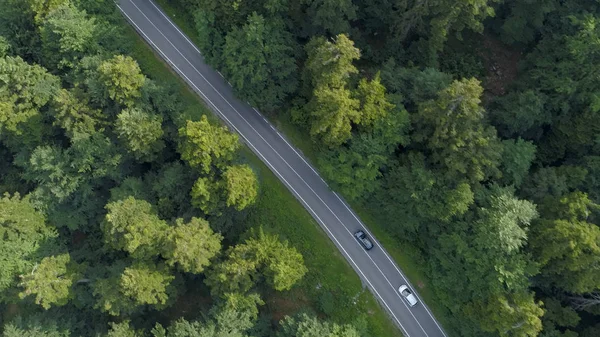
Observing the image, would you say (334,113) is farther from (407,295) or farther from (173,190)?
(407,295)

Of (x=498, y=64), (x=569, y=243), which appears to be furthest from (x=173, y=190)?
(x=498, y=64)

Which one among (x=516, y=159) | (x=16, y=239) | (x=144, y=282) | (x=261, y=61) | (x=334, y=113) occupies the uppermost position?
(x=516, y=159)

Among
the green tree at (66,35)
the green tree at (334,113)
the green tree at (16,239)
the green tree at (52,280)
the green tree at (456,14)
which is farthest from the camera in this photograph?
the green tree at (66,35)

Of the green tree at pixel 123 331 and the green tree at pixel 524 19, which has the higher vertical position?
the green tree at pixel 524 19

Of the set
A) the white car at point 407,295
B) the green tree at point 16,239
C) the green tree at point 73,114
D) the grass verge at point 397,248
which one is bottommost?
the green tree at point 16,239

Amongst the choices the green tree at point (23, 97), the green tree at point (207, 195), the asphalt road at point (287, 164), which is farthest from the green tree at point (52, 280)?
the asphalt road at point (287, 164)

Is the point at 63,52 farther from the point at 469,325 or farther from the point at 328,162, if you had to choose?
the point at 469,325

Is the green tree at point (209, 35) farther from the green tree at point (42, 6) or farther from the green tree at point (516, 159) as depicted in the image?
the green tree at point (516, 159)
